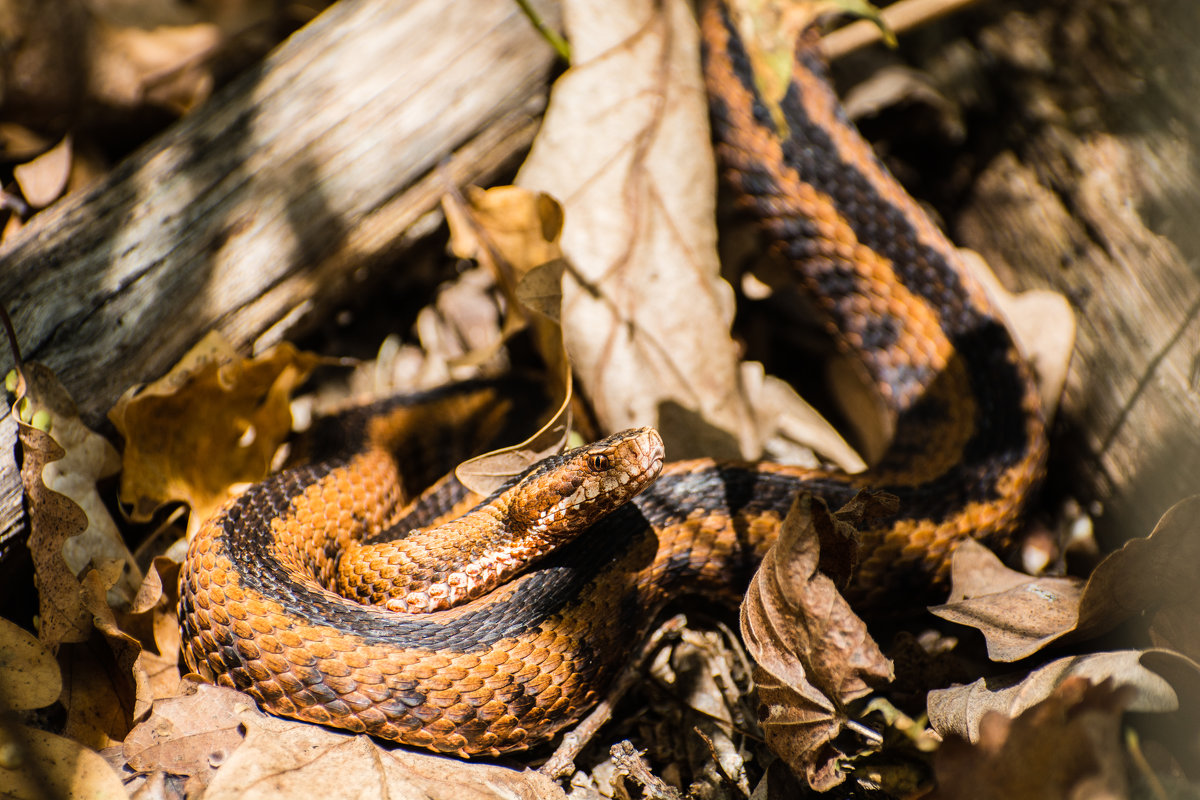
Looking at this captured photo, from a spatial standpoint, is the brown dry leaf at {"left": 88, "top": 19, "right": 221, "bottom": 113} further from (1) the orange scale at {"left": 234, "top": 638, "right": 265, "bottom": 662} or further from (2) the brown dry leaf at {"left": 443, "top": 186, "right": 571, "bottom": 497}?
(1) the orange scale at {"left": 234, "top": 638, "right": 265, "bottom": 662}

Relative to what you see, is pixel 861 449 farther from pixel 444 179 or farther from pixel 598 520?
pixel 444 179

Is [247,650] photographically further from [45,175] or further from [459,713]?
[45,175]

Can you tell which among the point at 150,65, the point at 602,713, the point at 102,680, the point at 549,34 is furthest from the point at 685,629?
the point at 150,65

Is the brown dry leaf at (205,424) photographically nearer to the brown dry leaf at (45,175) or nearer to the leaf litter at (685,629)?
the leaf litter at (685,629)

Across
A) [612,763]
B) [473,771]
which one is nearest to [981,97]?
[612,763]

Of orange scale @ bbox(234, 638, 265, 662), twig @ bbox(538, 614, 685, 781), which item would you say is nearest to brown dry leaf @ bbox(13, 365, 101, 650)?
orange scale @ bbox(234, 638, 265, 662)

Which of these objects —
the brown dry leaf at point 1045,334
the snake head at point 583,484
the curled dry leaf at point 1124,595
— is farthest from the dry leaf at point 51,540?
the brown dry leaf at point 1045,334
